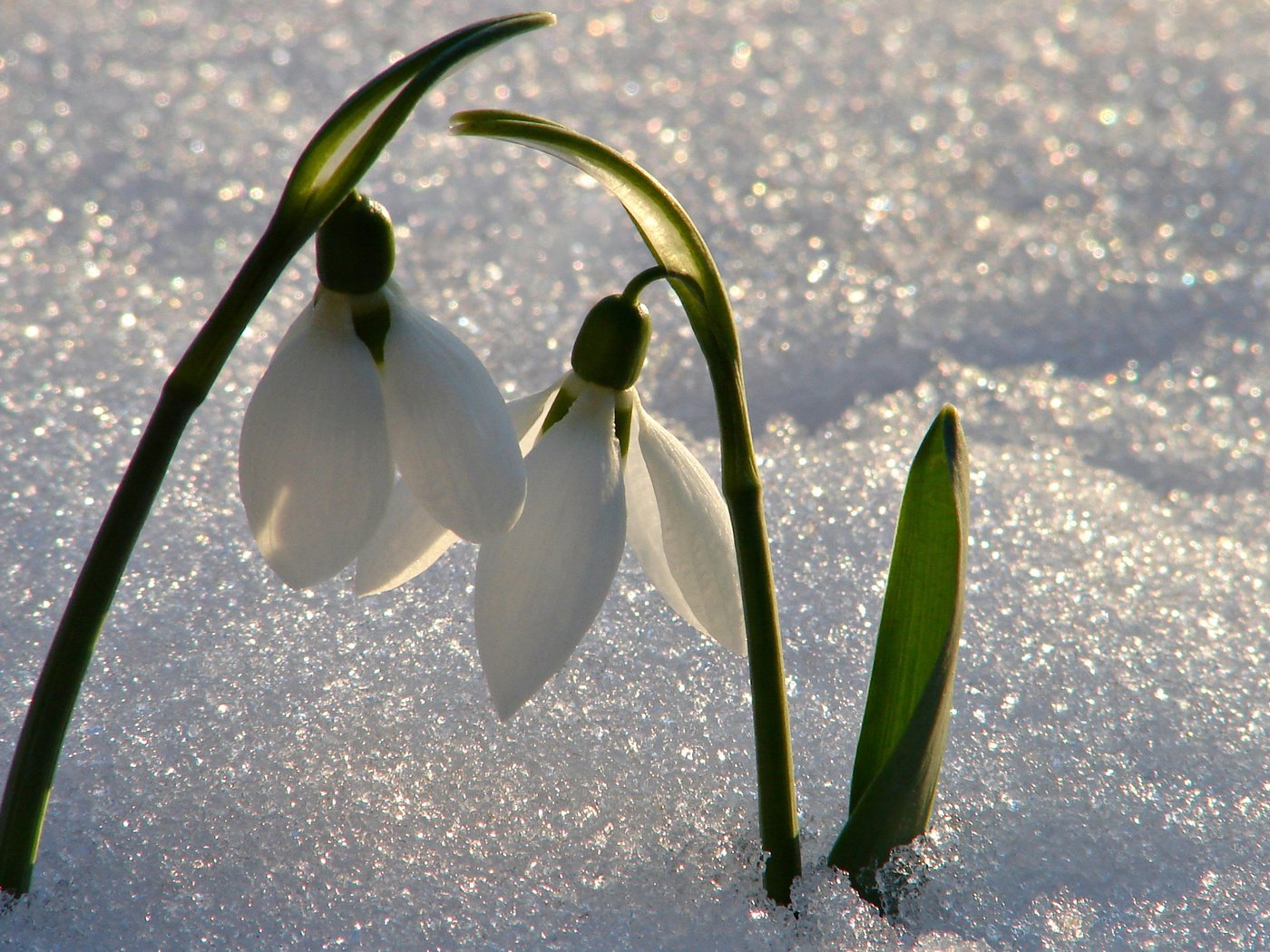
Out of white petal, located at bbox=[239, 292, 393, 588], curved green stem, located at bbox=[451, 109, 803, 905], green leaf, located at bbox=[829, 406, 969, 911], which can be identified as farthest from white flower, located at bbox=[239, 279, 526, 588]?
green leaf, located at bbox=[829, 406, 969, 911]

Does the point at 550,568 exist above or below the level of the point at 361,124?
Answer: below

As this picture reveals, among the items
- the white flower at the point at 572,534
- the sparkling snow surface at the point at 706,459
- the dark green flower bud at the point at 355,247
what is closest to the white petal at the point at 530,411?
the white flower at the point at 572,534

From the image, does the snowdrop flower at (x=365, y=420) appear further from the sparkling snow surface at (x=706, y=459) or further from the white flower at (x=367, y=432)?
the sparkling snow surface at (x=706, y=459)

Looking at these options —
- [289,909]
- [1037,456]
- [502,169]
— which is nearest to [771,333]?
[1037,456]

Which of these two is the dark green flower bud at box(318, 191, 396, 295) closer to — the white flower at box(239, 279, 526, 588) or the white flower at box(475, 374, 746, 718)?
the white flower at box(239, 279, 526, 588)

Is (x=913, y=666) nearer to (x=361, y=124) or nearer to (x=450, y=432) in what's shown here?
(x=450, y=432)

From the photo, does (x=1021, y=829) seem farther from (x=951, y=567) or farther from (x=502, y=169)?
(x=502, y=169)

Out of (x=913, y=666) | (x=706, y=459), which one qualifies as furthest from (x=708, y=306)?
(x=706, y=459)
